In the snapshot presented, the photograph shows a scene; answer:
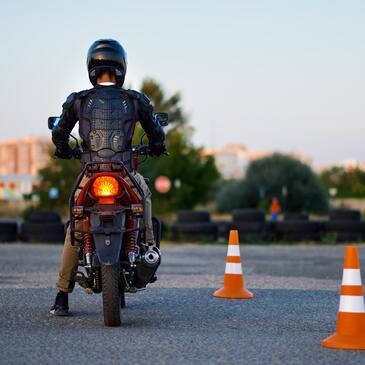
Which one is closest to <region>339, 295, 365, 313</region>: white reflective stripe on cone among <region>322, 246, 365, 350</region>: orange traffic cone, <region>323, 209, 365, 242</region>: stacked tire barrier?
<region>322, 246, 365, 350</region>: orange traffic cone

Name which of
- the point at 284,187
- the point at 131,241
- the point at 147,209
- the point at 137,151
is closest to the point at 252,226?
the point at 137,151

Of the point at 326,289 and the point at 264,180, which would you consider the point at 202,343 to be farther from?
the point at 264,180

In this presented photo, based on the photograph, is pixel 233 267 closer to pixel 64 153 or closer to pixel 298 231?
pixel 64 153

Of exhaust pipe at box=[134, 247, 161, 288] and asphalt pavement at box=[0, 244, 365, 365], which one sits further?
exhaust pipe at box=[134, 247, 161, 288]

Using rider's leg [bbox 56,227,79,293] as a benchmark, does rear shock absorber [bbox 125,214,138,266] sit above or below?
above

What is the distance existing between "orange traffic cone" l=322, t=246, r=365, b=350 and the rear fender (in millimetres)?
1693

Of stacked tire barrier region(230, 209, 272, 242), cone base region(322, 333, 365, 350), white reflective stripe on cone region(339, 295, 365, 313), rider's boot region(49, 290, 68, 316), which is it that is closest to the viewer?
cone base region(322, 333, 365, 350)

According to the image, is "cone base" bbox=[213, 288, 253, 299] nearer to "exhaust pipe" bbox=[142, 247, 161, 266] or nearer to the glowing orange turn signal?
"exhaust pipe" bbox=[142, 247, 161, 266]

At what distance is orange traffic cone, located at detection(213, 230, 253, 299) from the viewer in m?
10.4

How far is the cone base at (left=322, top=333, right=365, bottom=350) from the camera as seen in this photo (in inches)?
266

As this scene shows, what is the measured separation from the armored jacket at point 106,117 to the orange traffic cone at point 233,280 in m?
2.72

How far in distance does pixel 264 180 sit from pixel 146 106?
57427 mm

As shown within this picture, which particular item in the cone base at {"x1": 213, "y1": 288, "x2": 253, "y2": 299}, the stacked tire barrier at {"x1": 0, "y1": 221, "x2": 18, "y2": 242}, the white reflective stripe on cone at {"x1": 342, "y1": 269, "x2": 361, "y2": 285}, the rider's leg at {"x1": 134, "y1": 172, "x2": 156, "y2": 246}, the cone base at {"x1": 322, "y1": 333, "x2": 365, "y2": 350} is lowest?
the cone base at {"x1": 322, "y1": 333, "x2": 365, "y2": 350}

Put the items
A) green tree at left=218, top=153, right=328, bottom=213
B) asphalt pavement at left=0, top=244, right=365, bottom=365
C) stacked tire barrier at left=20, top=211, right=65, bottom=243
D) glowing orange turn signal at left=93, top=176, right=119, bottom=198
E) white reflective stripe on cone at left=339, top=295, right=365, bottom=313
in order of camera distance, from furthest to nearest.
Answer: green tree at left=218, top=153, right=328, bottom=213, stacked tire barrier at left=20, top=211, right=65, bottom=243, glowing orange turn signal at left=93, top=176, right=119, bottom=198, white reflective stripe on cone at left=339, top=295, right=365, bottom=313, asphalt pavement at left=0, top=244, right=365, bottom=365
